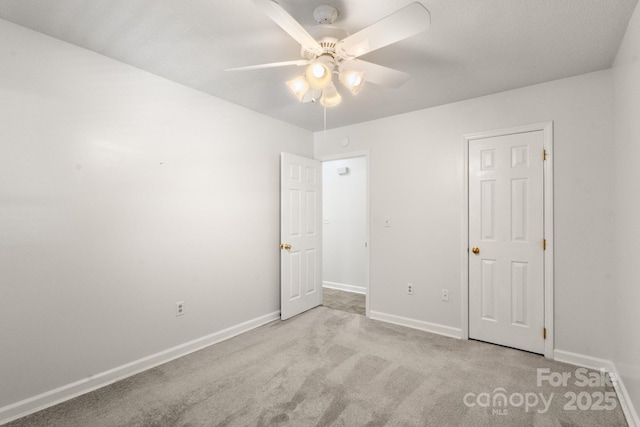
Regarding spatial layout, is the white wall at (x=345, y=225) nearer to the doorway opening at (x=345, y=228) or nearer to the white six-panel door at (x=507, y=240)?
the doorway opening at (x=345, y=228)

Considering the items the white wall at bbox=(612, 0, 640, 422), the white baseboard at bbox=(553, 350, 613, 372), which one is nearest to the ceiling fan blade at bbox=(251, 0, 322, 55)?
the white wall at bbox=(612, 0, 640, 422)

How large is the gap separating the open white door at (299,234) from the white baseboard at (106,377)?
724 mm

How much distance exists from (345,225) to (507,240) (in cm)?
266

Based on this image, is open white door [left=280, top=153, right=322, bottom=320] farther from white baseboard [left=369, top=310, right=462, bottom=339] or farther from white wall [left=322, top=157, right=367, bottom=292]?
white wall [left=322, top=157, right=367, bottom=292]

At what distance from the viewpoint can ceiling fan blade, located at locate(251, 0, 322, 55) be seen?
129cm

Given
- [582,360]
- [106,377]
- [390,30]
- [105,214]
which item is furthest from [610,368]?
[105,214]

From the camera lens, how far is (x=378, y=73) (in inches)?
74.1

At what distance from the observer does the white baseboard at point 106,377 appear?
1866mm

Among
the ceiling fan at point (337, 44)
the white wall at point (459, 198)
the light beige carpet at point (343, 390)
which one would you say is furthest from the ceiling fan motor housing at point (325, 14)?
the light beige carpet at point (343, 390)

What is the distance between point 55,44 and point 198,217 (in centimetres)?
158

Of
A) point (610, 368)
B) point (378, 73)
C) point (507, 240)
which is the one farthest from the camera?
point (507, 240)

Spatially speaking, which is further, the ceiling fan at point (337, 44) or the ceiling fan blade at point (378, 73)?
the ceiling fan blade at point (378, 73)

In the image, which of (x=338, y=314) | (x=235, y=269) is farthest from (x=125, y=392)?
(x=338, y=314)

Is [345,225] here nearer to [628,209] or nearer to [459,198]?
[459,198]
